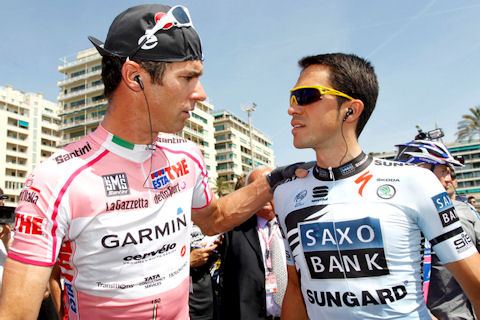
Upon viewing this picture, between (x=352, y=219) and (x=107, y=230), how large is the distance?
5.38ft

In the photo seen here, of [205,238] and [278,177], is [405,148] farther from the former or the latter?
[205,238]

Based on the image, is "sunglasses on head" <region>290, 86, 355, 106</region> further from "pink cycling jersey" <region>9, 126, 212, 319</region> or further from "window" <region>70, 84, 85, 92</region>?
"window" <region>70, 84, 85, 92</region>

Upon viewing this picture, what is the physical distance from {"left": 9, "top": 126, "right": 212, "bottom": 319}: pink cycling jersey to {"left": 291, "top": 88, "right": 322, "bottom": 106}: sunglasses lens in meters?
1.29

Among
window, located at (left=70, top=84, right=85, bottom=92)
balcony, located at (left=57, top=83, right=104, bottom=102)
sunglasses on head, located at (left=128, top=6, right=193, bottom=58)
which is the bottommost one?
sunglasses on head, located at (left=128, top=6, right=193, bottom=58)

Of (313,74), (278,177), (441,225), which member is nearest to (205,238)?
(278,177)

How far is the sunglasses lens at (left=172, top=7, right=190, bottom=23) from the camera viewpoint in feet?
8.36

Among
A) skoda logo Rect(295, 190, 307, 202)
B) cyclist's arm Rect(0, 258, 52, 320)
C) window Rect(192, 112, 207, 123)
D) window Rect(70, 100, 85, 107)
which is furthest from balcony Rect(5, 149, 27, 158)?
skoda logo Rect(295, 190, 307, 202)

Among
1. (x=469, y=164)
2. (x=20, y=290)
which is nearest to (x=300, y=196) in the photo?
(x=20, y=290)

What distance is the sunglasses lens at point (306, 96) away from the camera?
286 centimetres

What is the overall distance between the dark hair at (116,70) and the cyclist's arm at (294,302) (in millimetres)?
1824

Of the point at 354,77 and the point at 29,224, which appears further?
the point at 354,77

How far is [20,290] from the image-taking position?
1.85 m

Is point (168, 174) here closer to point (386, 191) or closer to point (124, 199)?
point (124, 199)

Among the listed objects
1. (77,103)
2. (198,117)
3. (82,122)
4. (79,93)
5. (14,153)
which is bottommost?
(14,153)
